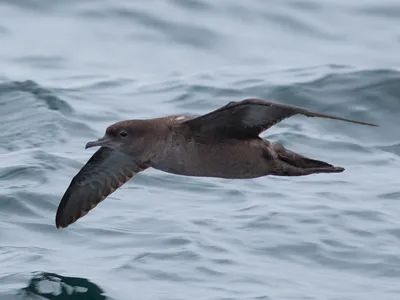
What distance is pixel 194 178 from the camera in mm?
11836

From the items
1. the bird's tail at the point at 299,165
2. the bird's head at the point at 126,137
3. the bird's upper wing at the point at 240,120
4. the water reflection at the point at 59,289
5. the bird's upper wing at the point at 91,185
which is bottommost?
the water reflection at the point at 59,289

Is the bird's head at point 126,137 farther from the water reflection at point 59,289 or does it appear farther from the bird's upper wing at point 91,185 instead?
the water reflection at point 59,289

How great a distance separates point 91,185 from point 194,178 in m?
2.27

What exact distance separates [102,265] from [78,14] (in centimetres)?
858

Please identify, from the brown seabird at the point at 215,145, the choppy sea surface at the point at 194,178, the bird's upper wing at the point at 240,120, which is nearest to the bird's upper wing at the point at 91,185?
the choppy sea surface at the point at 194,178

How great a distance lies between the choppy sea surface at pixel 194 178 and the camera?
9516 millimetres

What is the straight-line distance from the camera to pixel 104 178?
970cm

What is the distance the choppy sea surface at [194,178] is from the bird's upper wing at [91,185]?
1.16ft

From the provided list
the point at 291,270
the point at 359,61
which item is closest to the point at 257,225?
the point at 291,270

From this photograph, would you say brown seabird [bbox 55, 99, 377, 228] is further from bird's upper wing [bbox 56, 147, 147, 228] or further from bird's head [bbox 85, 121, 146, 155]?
bird's upper wing [bbox 56, 147, 147, 228]

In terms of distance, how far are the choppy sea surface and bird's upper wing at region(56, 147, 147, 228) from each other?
353 millimetres

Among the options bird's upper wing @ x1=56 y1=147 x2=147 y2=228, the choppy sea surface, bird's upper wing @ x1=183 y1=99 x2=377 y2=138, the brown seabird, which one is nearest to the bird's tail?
the brown seabird

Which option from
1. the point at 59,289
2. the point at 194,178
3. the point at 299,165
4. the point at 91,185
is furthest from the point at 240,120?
the point at 194,178

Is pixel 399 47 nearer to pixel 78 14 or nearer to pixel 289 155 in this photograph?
pixel 78 14
